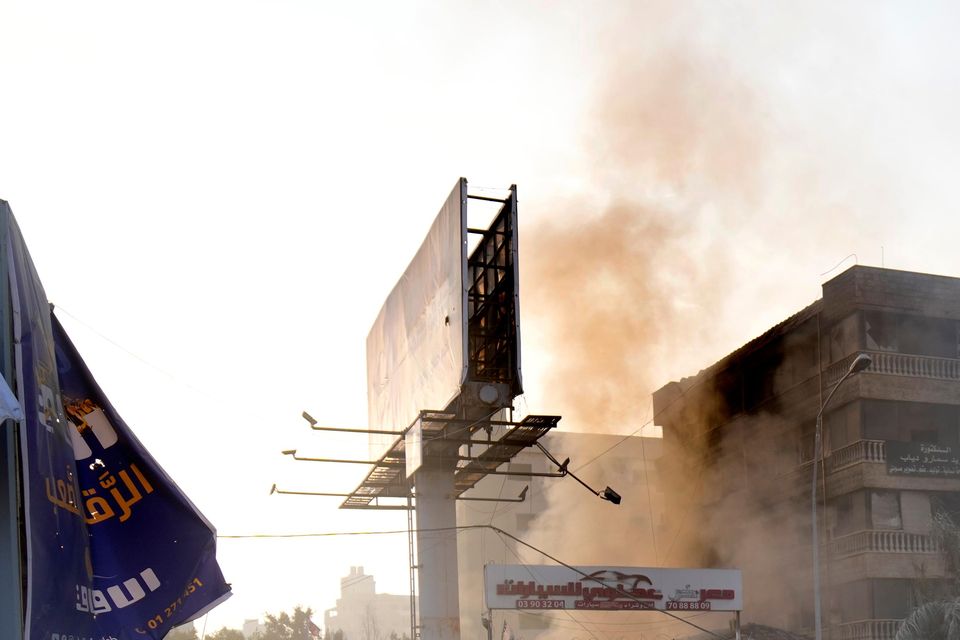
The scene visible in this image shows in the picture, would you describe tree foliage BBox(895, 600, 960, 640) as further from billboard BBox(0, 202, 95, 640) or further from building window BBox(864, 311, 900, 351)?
billboard BBox(0, 202, 95, 640)

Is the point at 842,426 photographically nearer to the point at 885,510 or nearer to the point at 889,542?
the point at 885,510

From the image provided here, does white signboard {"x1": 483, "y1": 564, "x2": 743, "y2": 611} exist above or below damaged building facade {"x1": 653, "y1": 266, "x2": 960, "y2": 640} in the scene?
below

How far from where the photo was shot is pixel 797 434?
46906 mm

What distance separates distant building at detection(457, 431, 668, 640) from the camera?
246 ft

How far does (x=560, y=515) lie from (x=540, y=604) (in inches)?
1832

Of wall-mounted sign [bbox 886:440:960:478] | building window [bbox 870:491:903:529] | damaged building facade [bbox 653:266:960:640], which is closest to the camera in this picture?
damaged building facade [bbox 653:266:960:640]

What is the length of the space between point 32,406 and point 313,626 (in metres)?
66.4

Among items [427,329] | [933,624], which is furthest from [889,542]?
[427,329]

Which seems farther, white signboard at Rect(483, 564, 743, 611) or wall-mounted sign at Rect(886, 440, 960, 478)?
wall-mounted sign at Rect(886, 440, 960, 478)

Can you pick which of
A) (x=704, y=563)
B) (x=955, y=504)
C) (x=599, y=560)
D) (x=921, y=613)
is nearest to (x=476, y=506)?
(x=599, y=560)

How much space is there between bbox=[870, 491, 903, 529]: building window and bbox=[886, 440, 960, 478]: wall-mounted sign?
2.78ft

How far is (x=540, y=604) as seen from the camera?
34.8 metres

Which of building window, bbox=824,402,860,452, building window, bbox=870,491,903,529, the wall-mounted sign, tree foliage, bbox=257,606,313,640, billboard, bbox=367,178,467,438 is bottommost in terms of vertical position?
tree foliage, bbox=257,606,313,640

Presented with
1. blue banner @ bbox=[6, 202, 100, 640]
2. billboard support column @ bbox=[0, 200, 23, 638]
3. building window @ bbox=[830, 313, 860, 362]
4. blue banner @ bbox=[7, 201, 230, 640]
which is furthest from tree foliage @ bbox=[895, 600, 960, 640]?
billboard support column @ bbox=[0, 200, 23, 638]
